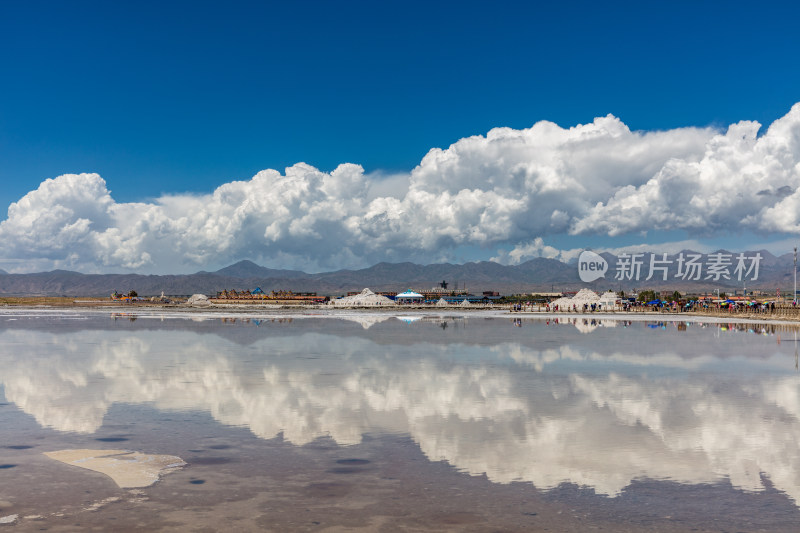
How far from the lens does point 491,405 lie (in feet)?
56.7

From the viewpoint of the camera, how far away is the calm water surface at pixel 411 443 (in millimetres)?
8969

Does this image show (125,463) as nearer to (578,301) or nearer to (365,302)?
(578,301)

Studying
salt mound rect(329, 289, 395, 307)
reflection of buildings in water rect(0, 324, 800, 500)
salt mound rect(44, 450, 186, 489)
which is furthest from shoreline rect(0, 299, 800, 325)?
salt mound rect(44, 450, 186, 489)

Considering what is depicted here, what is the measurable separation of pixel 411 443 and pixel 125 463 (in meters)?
5.29

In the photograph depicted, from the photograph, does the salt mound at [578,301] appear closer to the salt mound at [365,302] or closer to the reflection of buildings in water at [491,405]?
the salt mound at [365,302]

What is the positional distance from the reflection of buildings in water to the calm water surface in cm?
8

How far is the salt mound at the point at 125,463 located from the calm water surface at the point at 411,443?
26cm

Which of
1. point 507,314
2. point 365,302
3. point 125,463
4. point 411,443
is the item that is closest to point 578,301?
point 507,314

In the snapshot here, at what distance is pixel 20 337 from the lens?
44406 millimetres

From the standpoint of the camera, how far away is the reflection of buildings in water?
11.7 metres

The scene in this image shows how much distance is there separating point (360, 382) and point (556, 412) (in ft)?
24.0

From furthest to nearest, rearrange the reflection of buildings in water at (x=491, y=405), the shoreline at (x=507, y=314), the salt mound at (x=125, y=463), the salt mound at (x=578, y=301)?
1. the salt mound at (x=578, y=301)
2. the shoreline at (x=507, y=314)
3. the reflection of buildings in water at (x=491, y=405)
4. the salt mound at (x=125, y=463)

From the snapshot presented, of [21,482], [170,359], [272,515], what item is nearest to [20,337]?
[170,359]

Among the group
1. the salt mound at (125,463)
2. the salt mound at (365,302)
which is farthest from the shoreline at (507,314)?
the salt mound at (125,463)
